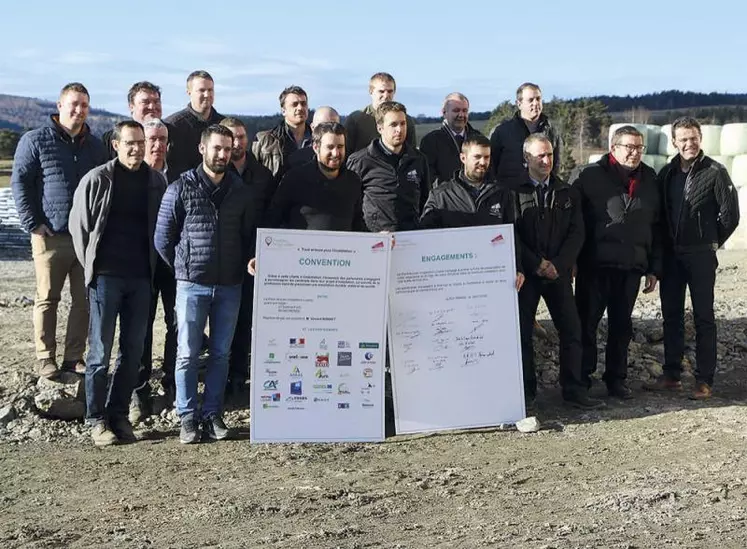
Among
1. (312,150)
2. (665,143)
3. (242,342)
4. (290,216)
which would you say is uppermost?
(665,143)

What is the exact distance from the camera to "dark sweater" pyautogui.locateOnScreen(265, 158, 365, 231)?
307 inches

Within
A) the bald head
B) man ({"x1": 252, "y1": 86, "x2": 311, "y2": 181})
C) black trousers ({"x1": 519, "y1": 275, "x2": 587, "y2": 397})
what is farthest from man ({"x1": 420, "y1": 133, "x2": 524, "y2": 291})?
man ({"x1": 252, "y1": 86, "x2": 311, "y2": 181})

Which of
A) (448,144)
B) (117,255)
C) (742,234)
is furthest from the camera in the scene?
(742,234)

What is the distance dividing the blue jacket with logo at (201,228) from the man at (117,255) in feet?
0.78

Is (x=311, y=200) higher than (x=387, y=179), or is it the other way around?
(x=387, y=179)

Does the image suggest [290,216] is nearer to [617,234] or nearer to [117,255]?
[117,255]

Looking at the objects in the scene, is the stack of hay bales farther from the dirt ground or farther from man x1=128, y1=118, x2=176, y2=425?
man x1=128, y1=118, x2=176, y2=425

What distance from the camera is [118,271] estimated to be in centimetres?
751

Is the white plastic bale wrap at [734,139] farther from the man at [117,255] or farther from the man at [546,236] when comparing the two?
the man at [117,255]

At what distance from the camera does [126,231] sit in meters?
7.56

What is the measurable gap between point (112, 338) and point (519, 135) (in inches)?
149

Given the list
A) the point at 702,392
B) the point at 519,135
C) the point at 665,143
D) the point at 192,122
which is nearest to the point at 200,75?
the point at 192,122

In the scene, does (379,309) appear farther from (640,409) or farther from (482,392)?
(640,409)

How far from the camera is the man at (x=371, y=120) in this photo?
9.29 meters
